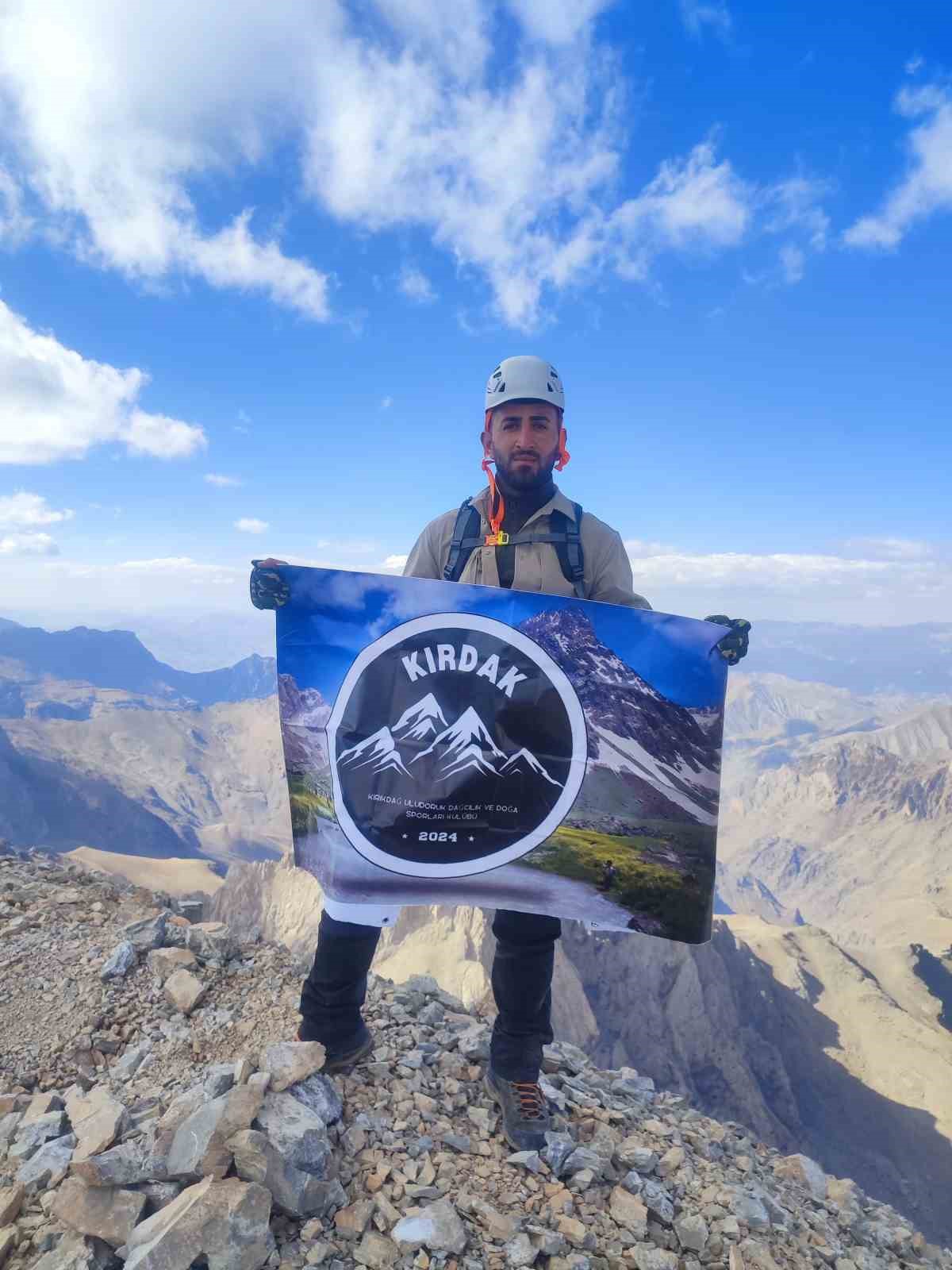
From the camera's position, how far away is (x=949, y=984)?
66.9 metres

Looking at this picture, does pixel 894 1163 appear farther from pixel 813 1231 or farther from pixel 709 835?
pixel 709 835

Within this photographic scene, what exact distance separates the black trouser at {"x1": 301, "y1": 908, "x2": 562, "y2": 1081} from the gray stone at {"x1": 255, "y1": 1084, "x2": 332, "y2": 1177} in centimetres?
66

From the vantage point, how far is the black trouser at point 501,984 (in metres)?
4.34

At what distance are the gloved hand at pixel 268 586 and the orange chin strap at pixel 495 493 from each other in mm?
1521

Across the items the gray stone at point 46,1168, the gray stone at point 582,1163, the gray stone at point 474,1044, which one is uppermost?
the gray stone at point 46,1168

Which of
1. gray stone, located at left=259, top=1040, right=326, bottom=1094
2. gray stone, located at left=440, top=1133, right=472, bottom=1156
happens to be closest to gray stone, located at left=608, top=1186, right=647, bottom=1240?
gray stone, located at left=440, top=1133, right=472, bottom=1156

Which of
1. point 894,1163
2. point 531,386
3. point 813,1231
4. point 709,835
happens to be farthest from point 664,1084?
point 531,386

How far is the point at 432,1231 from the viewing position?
3537mm

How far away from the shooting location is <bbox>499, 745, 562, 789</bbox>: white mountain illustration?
4.41 metres

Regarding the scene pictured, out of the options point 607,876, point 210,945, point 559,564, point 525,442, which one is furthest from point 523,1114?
point 525,442

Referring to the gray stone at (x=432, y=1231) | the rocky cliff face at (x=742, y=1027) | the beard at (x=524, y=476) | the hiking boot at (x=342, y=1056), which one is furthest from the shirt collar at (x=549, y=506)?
the rocky cliff face at (x=742, y=1027)

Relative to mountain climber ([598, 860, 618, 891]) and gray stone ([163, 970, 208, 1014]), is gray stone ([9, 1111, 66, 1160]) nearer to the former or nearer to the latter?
gray stone ([163, 970, 208, 1014])

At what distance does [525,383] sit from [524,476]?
2.25 ft

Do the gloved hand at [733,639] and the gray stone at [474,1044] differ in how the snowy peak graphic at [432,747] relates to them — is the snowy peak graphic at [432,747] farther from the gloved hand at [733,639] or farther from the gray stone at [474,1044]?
the gray stone at [474,1044]
